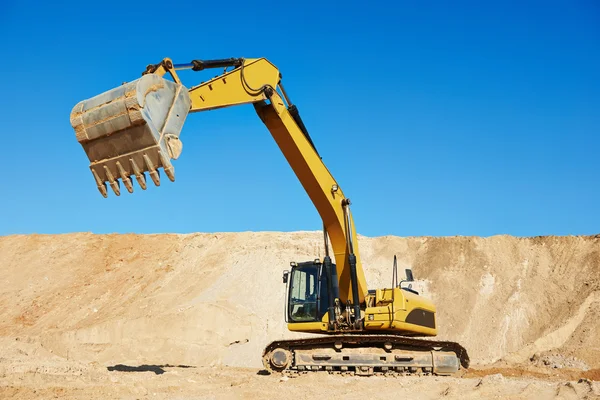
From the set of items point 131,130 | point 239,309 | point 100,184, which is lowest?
point 239,309

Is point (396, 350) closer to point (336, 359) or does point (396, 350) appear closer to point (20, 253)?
point (336, 359)

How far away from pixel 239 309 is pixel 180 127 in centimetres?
1589

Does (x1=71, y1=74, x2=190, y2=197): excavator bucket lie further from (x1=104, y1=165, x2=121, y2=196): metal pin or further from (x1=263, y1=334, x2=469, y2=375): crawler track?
(x1=263, y1=334, x2=469, y2=375): crawler track

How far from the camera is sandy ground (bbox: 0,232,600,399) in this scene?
10719mm

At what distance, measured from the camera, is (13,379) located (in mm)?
9977

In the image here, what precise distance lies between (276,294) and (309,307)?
15.0 m

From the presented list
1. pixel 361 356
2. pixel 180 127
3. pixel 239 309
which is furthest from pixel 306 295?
pixel 239 309

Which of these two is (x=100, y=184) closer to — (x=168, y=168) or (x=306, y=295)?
(x=168, y=168)

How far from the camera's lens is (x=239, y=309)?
24047mm

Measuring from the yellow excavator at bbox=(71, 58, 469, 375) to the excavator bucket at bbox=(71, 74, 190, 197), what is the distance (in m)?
0.01

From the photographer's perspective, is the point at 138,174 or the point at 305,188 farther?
the point at 305,188

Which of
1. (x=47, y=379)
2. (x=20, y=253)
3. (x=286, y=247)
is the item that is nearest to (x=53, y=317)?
(x=20, y=253)

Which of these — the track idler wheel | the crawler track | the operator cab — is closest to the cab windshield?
the operator cab

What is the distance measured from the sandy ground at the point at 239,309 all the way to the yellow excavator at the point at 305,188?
34.7 inches
